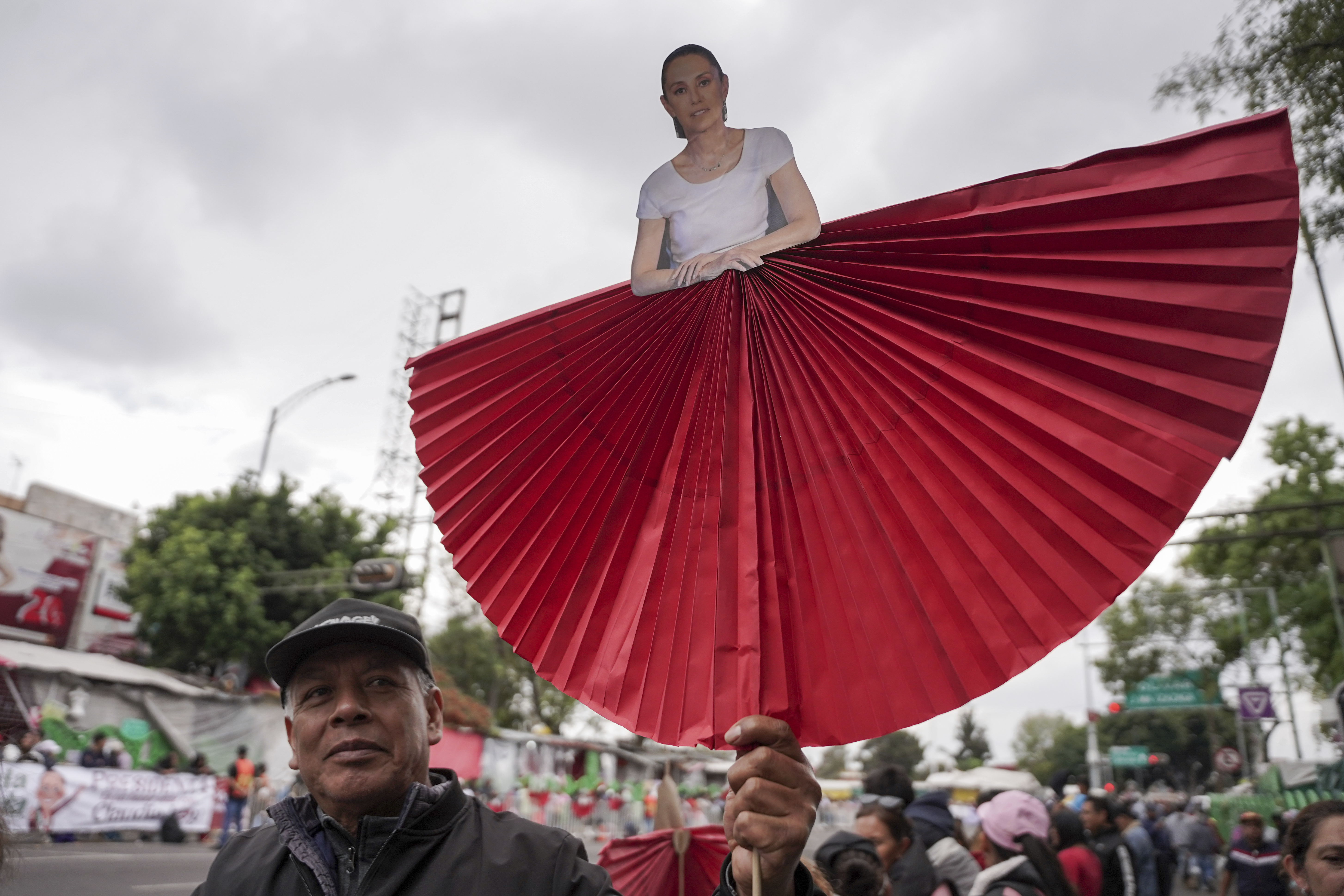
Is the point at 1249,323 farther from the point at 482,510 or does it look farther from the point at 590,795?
the point at 590,795

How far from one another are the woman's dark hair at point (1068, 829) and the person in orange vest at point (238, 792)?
13.0 m

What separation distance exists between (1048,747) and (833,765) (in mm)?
22211

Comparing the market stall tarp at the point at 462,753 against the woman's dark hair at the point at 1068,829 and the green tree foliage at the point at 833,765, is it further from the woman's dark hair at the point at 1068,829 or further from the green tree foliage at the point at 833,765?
the green tree foliage at the point at 833,765

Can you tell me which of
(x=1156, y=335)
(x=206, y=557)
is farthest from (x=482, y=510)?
(x=206, y=557)

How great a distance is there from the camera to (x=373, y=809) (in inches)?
78.7

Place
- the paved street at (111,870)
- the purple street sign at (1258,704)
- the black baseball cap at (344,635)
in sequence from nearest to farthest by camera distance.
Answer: the black baseball cap at (344,635) → the paved street at (111,870) → the purple street sign at (1258,704)

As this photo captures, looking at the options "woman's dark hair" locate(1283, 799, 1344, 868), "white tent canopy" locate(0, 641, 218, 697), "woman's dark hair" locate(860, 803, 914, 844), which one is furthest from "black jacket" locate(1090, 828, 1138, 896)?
"white tent canopy" locate(0, 641, 218, 697)

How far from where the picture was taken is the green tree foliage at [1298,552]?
22531 mm

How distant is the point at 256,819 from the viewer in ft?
53.5

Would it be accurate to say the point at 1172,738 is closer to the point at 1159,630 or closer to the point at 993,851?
the point at 1159,630

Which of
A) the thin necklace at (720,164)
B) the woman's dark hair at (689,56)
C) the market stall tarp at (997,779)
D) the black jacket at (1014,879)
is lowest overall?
the black jacket at (1014,879)

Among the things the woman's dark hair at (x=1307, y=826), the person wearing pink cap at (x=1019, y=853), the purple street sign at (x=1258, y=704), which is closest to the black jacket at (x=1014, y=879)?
the person wearing pink cap at (x=1019, y=853)

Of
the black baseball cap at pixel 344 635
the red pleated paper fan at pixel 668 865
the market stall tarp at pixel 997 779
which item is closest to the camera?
the black baseball cap at pixel 344 635

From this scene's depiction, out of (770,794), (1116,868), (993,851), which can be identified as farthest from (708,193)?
(1116,868)
